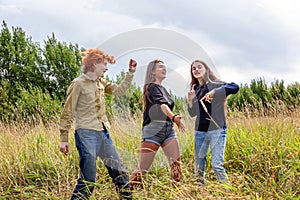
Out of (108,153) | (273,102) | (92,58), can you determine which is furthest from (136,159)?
(273,102)

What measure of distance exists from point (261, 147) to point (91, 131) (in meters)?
2.20

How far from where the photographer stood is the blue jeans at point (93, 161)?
125 inches

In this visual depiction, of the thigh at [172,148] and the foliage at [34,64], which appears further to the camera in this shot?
the foliage at [34,64]

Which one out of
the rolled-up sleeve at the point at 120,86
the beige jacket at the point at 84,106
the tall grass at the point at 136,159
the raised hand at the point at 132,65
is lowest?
the tall grass at the point at 136,159

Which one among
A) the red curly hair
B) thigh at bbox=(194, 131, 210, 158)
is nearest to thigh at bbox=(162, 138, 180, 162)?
thigh at bbox=(194, 131, 210, 158)

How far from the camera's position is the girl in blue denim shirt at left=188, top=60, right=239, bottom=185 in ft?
11.2

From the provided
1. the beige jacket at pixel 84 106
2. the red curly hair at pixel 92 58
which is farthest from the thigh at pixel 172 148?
the red curly hair at pixel 92 58

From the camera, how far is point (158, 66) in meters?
3.70

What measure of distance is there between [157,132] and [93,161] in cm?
69

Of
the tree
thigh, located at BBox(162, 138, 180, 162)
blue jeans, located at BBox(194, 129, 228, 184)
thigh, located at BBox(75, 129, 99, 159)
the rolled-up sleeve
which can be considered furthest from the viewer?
the tree

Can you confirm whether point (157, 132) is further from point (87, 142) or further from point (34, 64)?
point (34, 64)

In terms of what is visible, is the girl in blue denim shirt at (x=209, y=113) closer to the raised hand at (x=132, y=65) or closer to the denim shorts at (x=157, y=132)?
the denim shorts at (x=157, y=132)

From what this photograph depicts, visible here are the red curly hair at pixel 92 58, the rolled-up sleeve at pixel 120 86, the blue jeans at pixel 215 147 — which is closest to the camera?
the red curly hair at pixel 92 58

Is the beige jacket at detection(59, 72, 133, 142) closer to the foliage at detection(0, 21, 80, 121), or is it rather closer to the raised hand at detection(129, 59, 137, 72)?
the raised hand at detection(129, 59, 137, 72)
